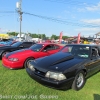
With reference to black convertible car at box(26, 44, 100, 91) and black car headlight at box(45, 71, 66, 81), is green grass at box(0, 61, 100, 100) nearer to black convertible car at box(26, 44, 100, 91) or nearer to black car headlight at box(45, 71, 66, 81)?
black convertible car at box(26, 44, 100, 91)

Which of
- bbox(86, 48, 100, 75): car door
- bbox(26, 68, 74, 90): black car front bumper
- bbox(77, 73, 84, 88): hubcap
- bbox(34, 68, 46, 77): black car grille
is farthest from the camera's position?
bbox(86, 48, 100, 75): car door

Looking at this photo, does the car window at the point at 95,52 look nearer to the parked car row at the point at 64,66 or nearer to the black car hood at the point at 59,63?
the parked car row at the point at 64,66

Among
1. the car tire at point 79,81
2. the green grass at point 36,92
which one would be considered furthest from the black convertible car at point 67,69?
the green grass at point 36,92

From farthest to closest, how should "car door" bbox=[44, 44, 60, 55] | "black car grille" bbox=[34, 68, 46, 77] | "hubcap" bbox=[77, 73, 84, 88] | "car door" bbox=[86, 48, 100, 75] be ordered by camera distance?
"car door" bbox=[44, 44, 60, 55] < "car door" bbox=[86, 48, 100, 75] < "hubcap" bbox=[77, 73, 84, 88] < "black car grille" bbox=[34, 68, 46, 77]

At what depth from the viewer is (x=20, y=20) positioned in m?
23.0

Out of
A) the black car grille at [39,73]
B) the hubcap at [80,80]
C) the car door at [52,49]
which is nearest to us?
the black car grille at [39,73]

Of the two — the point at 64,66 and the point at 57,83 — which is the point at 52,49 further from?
the point at 57,83

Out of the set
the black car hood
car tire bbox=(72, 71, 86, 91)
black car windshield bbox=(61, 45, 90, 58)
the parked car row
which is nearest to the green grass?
car tire bbox=(72, 71, 86, 91)

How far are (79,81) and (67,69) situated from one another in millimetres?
814

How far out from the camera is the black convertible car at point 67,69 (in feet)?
11.2

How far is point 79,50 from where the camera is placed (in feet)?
16.0

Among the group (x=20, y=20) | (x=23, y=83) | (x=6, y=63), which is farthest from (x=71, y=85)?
(x=20, y=20)

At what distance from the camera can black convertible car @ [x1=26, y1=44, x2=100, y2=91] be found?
3.42 meters

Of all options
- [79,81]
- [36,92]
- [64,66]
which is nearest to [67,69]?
[64,66]
